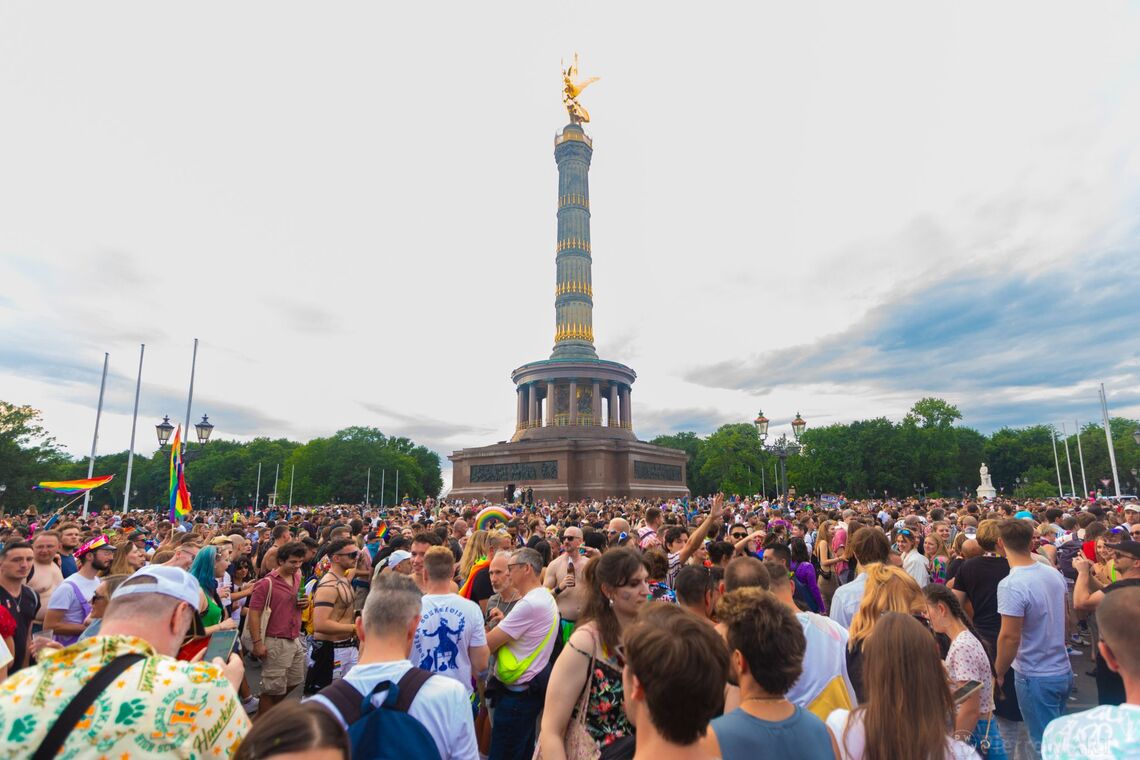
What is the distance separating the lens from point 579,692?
2.79 m

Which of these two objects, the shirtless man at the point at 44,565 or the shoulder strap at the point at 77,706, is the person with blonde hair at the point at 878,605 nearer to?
the shoulder strap at the point at 77,706

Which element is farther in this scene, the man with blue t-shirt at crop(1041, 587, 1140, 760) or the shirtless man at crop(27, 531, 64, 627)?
the shirtless man at crop(27, 531, 64, 627)

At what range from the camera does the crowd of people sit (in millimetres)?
1831

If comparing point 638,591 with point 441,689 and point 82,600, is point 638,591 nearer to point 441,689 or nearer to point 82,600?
point 441,689

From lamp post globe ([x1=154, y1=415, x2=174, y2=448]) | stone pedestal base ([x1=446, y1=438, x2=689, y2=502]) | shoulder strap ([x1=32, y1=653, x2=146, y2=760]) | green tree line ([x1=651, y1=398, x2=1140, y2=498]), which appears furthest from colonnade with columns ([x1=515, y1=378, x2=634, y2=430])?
shoulder strap ([x1=32, y1=653, x2=146, y2=760])

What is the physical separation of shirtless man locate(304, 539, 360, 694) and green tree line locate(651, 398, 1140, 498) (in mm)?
67249

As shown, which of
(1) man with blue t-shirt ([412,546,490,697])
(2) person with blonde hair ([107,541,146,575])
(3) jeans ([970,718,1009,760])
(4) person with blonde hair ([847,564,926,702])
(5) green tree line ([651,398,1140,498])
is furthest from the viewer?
(5) green tree line ([651,398,1140,498])

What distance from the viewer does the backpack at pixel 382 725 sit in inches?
91.2

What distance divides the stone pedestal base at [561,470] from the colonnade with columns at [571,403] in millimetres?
5620

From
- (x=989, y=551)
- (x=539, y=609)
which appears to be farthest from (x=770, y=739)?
(x=989, y=551)

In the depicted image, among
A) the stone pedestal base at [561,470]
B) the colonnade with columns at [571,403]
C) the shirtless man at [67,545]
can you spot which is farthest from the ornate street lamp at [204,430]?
the colonnade with columns at [571,403]

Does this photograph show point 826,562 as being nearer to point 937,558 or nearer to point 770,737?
point 937,558

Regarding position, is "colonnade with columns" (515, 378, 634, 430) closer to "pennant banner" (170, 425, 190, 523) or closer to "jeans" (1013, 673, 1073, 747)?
"pennant banner" (170, 425, 190, 523)

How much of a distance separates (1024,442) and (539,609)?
326 feet
